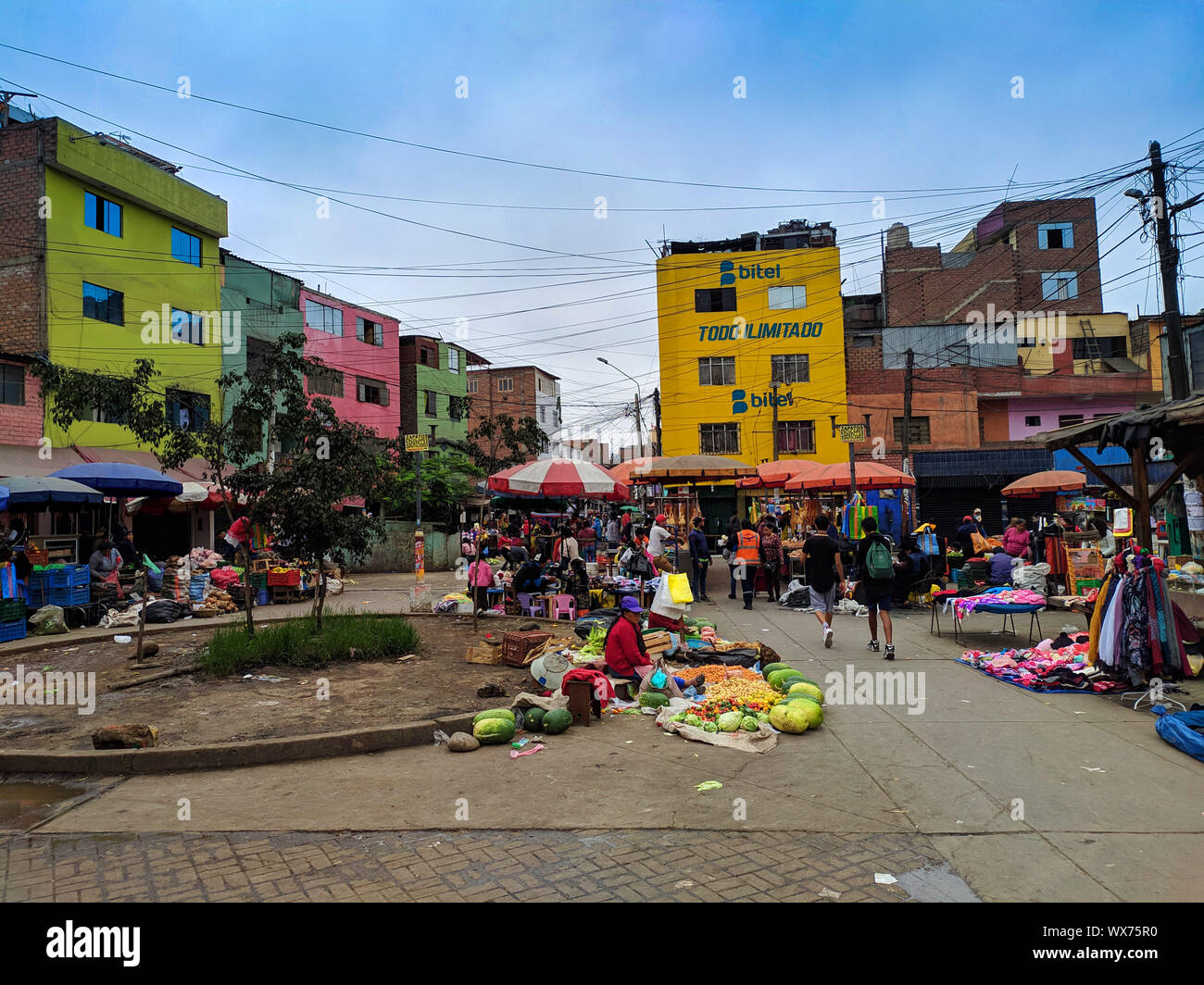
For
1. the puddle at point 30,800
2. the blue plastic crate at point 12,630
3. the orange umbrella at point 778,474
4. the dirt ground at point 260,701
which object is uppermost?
the orange umbrella at point 778,474

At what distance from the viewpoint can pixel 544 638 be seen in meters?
10.4

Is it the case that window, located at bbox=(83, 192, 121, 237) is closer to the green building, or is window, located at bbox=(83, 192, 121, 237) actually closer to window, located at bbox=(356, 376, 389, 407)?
window, located at bbox=(356, 376, 389, 407)

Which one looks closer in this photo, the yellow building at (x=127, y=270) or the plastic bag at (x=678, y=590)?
the plastic bag at (x=678, y=590)

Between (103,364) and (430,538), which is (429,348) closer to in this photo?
(430,538)

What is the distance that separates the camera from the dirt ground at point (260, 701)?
740 cm

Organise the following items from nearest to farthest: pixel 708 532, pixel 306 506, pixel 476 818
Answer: pixel 476 818
pixel 306 506
pixel 708 532

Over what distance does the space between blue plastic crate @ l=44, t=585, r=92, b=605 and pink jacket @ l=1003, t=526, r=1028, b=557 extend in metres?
19.6

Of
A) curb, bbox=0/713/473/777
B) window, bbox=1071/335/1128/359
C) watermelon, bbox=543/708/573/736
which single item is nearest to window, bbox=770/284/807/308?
window, bbox=1071/335/1128/359

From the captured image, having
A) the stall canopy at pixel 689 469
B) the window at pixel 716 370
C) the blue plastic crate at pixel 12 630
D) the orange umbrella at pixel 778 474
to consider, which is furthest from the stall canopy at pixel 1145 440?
the window at pixel 716 370

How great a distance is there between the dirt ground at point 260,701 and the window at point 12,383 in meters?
12.7

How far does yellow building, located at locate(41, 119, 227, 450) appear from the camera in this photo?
23.7 meters

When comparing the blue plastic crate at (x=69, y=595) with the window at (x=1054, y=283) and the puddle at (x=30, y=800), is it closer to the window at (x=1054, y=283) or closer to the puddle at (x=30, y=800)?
the puddle at (x=30, y=800)

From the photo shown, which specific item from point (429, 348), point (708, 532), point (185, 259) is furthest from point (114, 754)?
point (429, 348)
